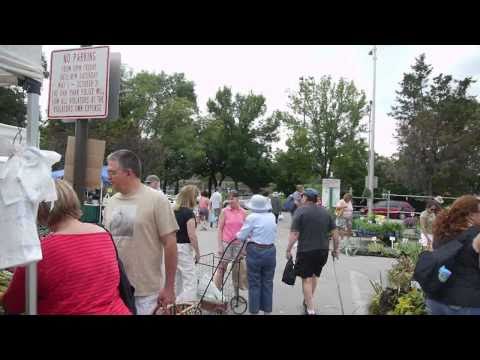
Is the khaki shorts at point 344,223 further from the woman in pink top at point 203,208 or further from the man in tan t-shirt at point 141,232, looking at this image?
the man in tan t-shirt at point 141,232

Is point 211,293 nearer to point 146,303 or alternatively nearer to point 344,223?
point 146,303

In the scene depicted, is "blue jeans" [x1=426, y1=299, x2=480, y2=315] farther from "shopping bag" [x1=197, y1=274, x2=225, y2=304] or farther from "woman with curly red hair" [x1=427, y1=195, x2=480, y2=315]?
"shopping bag" [x1=197, y1=274, x2=225, y2=304]

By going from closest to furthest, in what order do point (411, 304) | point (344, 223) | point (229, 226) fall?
point (411, 304) → point (229, 226) → point (344, 223)

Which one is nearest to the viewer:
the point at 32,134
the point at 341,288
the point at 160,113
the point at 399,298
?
the point at 32,134

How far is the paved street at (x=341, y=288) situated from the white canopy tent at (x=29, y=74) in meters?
4.45

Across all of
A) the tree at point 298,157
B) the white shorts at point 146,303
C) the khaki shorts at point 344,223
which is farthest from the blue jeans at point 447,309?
the tree at point 298,157

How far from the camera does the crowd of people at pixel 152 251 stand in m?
2.12

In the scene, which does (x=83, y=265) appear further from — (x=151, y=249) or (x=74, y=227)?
(x=151, y=249)

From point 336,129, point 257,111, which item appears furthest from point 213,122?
point 336,129

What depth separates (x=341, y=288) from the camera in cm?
779

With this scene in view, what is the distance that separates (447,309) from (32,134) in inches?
119

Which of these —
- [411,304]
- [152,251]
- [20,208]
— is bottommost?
[411,304]

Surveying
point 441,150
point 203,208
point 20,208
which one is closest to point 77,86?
point 20,208

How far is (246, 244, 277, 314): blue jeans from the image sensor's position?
562cm
